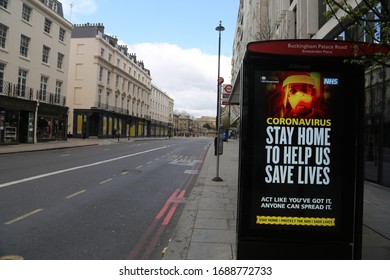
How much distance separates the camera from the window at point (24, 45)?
92.7 feet

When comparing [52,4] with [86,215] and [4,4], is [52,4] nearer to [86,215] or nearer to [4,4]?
[4,4]

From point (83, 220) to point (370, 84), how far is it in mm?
10709

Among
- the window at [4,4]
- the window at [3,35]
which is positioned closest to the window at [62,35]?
the window at [4,4]

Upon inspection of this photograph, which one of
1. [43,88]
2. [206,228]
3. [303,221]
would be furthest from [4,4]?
[303,221]

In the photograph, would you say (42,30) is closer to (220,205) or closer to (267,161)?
(220,205)

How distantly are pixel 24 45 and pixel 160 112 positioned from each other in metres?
64.1

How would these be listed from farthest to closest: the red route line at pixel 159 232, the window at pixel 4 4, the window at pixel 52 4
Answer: the window at pixel 52 4 → the window at pixel 4 4 → the red route line at pixel 159 232

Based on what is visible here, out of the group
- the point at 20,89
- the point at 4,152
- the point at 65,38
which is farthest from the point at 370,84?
the point at 65,38

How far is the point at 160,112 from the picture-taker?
92.6 metres

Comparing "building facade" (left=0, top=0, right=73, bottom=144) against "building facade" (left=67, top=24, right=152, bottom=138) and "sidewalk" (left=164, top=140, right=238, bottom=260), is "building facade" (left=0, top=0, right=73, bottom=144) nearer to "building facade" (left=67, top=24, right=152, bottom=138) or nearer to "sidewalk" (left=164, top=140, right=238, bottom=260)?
"building facade" (left=67, top=24, right=152, bottom=138)

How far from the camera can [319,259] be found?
3703 millimetres

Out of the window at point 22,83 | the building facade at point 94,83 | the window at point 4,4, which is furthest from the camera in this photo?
the building facade at point 94,83

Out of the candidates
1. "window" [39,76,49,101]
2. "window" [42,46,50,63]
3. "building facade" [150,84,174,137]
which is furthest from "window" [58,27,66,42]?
"building facade" [150,84,174,137]

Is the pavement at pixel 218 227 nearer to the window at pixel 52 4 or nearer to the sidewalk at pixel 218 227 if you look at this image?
the sidewalk at pixel 218 227
